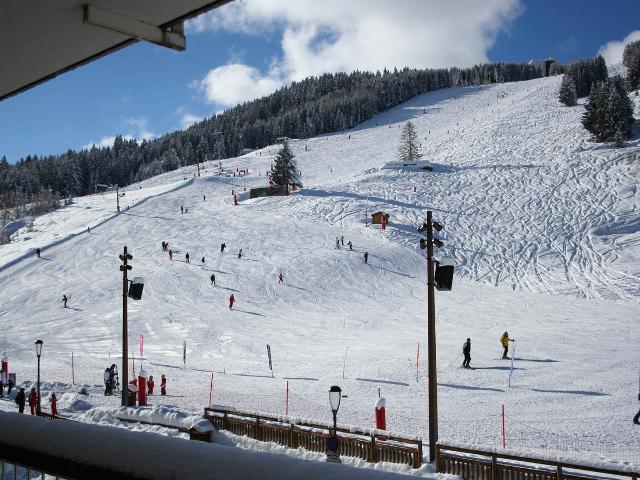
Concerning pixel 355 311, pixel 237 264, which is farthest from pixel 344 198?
pixel 355 311

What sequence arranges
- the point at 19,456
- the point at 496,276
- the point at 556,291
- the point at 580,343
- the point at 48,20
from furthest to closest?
the point at 496,276, the point at 556,291, the point at 580,343, the point at 48,20, the point at 19,456

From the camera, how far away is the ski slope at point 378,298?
17250 mm

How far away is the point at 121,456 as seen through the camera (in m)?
1.71

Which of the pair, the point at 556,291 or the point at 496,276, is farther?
the point at 496,276

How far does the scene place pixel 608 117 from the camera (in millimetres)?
71000

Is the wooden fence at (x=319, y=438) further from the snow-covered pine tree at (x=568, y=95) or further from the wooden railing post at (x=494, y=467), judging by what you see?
the snow-covered pine tree at (x=568, y=95)

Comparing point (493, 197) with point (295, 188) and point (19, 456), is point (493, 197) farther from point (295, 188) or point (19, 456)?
point (19, 456)

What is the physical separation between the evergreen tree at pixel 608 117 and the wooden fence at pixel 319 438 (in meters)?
67.9

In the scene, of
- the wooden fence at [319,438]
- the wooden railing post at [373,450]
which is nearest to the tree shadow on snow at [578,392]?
the wooden fence at [319,438]

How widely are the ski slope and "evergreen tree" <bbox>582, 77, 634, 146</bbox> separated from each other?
321 cm

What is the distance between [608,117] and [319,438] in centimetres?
7127

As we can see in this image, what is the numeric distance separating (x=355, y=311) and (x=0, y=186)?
11455cm

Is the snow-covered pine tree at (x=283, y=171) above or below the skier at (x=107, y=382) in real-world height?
above

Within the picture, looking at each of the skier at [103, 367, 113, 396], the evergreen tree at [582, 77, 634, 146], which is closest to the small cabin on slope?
the skier at [103, 367, 113, 396]
